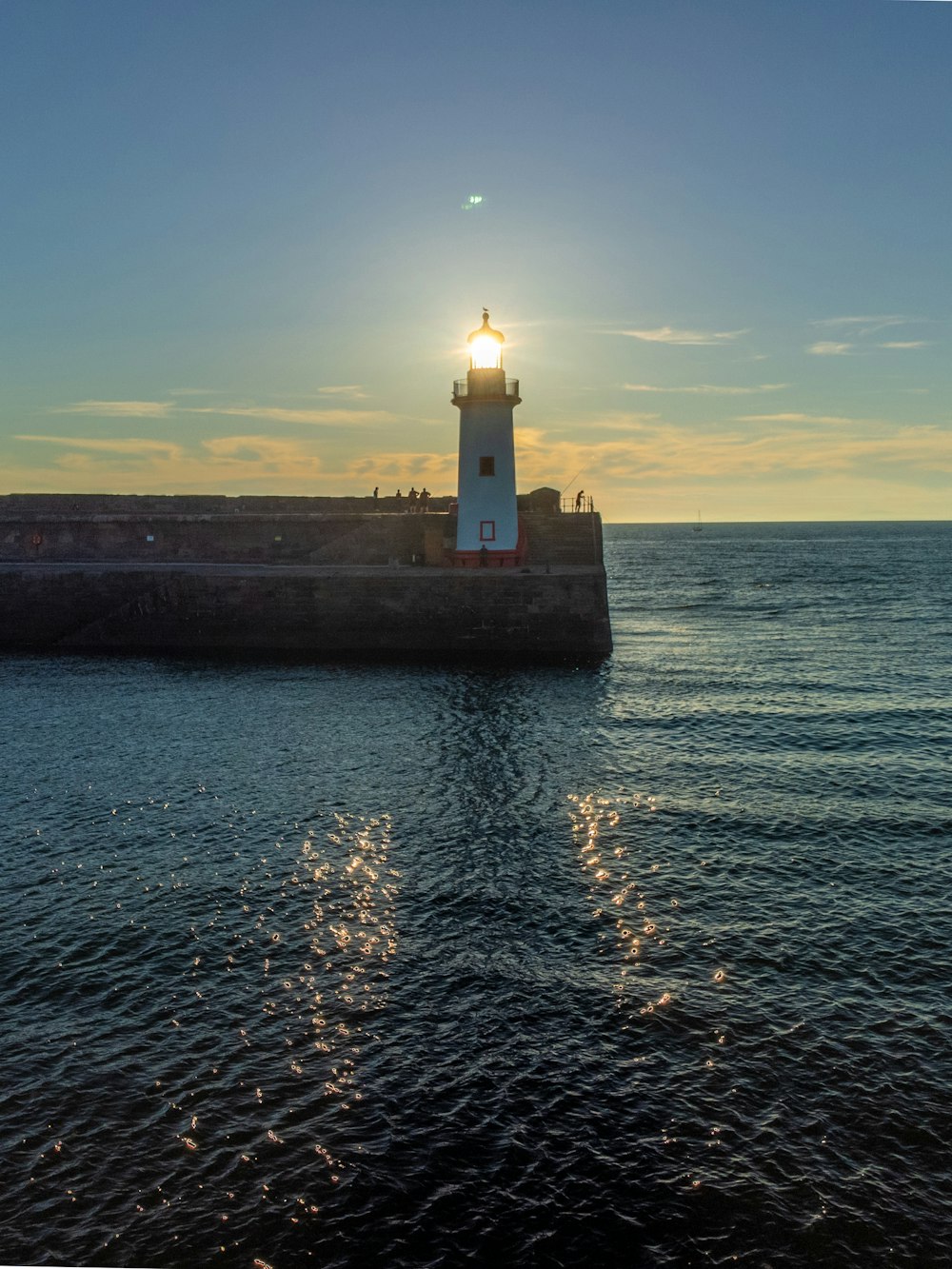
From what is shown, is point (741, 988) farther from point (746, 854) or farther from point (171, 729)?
point (171, 729)

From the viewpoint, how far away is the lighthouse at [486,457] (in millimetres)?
31797

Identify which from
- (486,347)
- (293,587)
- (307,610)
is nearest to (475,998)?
(307,610)

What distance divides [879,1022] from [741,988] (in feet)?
4.16

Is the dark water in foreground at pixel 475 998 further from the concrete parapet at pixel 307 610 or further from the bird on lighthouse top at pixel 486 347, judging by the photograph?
the bird on lighthouse top at pixel 486 347

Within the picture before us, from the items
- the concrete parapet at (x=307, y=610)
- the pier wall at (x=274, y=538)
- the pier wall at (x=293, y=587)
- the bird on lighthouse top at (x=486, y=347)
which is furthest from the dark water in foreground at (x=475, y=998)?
the bird on lighthouse top at (x=486, y=347)

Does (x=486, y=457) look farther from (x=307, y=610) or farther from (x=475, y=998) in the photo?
(x=475, y=998)

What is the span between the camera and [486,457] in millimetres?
31922

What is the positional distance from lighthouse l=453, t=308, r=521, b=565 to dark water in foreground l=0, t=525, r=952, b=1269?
14039 mm

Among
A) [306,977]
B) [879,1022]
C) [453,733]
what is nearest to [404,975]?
[306,977]

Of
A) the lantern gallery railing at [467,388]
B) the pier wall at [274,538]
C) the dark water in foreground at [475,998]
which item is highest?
the lantern gallery railing at [467,388]

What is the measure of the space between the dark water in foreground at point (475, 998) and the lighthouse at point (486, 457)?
14.0m

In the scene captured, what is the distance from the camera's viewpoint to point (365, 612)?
29141mm

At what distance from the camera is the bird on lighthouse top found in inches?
1272

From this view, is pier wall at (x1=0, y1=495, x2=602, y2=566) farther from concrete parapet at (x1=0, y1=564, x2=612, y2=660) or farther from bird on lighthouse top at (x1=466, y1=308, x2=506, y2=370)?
bird on lighthouse top at (x1=466, y1=308, x2=506, y2=370)
